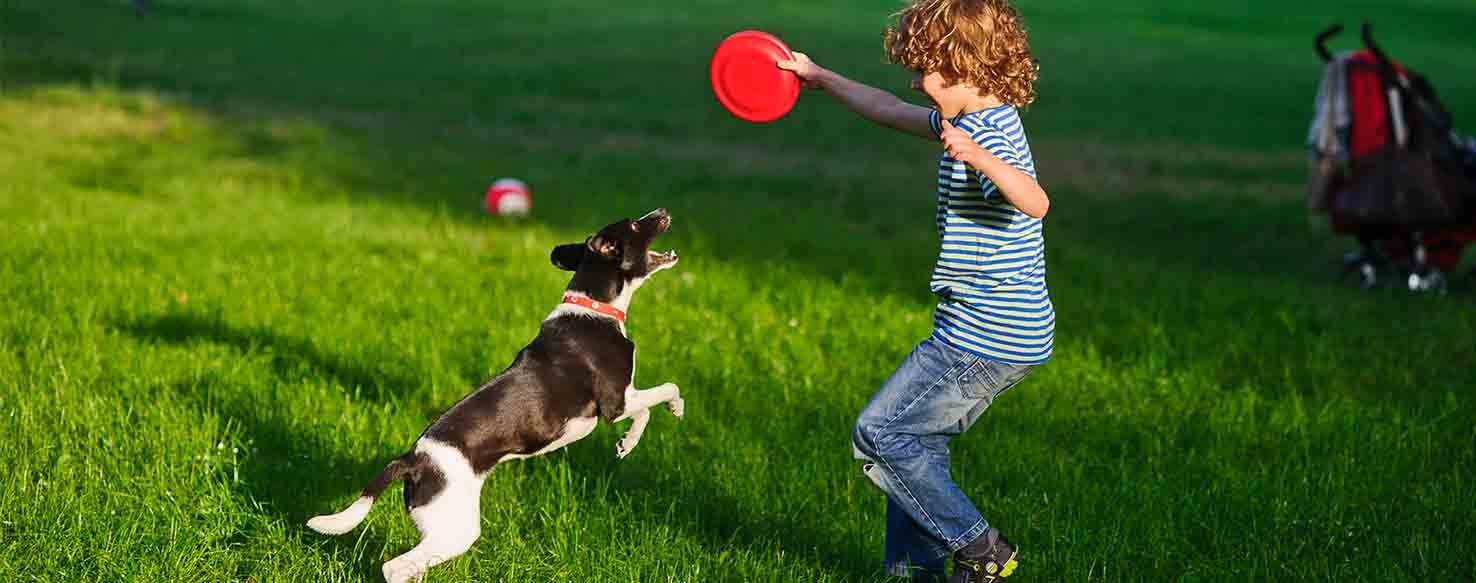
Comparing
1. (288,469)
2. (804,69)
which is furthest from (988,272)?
(288,469)

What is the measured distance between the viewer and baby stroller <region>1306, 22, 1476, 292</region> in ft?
32.8

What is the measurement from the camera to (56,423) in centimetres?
537

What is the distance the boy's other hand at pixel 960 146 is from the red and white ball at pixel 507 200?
7.76 meters

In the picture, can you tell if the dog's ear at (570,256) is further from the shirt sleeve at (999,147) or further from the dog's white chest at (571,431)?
the shirt sleeve at (999,147)

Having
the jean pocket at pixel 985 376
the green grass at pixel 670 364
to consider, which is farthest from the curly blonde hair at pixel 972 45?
the green grass at pixel 670 364

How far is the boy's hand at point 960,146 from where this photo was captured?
3637mm

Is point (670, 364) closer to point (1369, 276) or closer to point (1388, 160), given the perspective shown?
point (1388, 160)

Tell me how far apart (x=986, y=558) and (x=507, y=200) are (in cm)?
750

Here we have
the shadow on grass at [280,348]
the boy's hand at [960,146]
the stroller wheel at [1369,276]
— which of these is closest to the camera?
the boy's hand at [960,146]

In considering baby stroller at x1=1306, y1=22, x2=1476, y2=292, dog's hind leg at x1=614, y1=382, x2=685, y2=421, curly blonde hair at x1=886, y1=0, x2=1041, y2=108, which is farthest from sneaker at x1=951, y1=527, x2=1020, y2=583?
baby stroller at x1=1306, y1=22, x2=1476, y2=292

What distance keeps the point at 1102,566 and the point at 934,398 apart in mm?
992

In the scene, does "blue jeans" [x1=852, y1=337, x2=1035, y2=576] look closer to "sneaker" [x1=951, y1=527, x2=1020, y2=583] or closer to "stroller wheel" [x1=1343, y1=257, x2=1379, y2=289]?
"sneaker" [x1=951, y1=527, x2=1020, y2=583]

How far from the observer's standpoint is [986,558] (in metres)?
4.18

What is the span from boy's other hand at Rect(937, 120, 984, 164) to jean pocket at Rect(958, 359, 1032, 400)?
73cm
